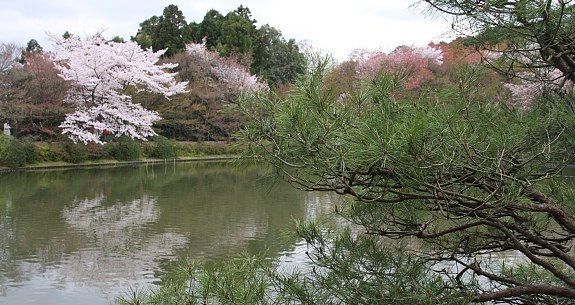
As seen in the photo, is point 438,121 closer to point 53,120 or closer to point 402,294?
point 402,294

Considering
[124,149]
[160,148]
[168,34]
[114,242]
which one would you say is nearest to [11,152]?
[124,149]

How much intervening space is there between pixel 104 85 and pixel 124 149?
80.7 inches

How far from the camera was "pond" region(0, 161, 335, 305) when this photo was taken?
4.79 m

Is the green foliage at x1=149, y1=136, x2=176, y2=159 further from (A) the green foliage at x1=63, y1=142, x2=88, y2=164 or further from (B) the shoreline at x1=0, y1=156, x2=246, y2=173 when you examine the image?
(A) the green foliage at x1=63, y1=142, x2=88, y2=164

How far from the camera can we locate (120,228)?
7.28 m

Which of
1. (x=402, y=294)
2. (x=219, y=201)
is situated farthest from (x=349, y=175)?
(x=219, y=201)

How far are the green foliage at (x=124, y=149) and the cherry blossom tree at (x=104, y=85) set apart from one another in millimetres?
256

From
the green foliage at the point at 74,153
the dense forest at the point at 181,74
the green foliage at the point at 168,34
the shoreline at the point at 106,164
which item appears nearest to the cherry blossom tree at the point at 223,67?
the dense forest at the point at 181,74

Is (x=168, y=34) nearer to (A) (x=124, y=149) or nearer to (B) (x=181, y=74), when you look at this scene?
(B) (x=181, y=74)

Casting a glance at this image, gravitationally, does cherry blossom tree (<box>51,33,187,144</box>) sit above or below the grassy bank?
above

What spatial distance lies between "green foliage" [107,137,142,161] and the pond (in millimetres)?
3421

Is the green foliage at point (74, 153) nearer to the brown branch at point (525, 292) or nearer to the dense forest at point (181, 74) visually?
the dense forest at point (181, 74)

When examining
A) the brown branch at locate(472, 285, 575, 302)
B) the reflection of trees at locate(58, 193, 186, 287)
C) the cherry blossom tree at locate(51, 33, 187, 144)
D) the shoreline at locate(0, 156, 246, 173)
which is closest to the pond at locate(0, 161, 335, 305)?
the reflection of trees at locate(58, 193, 186, 287)

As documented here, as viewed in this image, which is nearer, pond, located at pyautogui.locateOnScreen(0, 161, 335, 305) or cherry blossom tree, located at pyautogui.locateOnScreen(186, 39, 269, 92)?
pond, located at pyautogui.locateOnScreen(0, 161, 335, 305)
